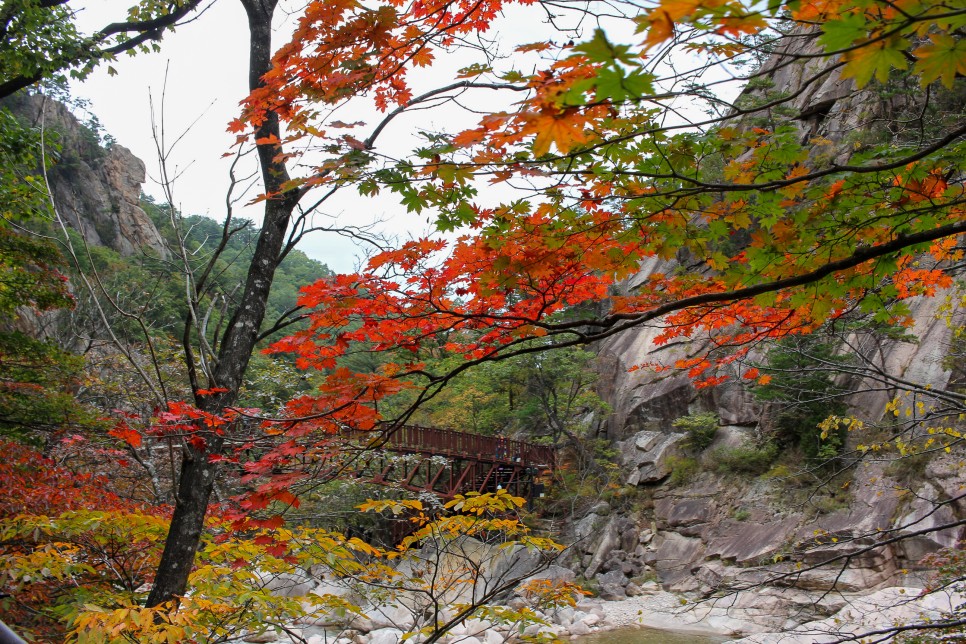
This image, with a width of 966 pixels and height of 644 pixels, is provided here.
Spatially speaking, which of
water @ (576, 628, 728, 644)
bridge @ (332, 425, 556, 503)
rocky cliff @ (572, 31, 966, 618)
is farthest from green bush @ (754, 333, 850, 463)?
bridge @ (332, 425, 556, 503)

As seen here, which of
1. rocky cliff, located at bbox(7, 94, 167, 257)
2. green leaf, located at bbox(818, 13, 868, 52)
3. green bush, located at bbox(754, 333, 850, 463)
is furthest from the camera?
rocky cliff, located at bbox(7, 94, 167, 257)

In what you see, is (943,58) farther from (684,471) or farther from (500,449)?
(500,449)

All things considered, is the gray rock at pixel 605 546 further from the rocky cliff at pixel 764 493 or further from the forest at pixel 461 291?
the forest at pixel 461 291

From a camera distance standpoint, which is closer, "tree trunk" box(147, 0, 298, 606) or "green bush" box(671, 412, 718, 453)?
"tree trunk" box(147, 0, 298, 606)

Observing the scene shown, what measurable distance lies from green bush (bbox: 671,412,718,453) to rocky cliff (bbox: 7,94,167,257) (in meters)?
22.7

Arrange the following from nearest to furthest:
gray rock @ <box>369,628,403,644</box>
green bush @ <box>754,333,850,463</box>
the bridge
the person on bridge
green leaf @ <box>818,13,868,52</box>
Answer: green leaf @ <box>818,13,868,52</box>, gray rock @ <box>369,628,403,644</box>, green bush @ <box>754,333,850,463</box>, the bridge, the person on bridge

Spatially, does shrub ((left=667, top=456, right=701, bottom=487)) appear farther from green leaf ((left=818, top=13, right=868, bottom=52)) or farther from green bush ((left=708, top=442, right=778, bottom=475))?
green leaf ((left=818, top=13, right=868, bottom=52))

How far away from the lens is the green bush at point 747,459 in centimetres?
1364

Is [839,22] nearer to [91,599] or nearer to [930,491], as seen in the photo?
[91,599]

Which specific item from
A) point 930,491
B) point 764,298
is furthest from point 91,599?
point 930,491

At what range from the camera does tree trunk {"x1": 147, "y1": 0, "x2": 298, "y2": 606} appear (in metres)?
3.69

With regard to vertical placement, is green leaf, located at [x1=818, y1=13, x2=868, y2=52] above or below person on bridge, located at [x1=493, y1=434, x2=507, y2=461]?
above

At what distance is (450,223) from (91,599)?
11.4 ft

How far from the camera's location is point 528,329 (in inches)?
114
